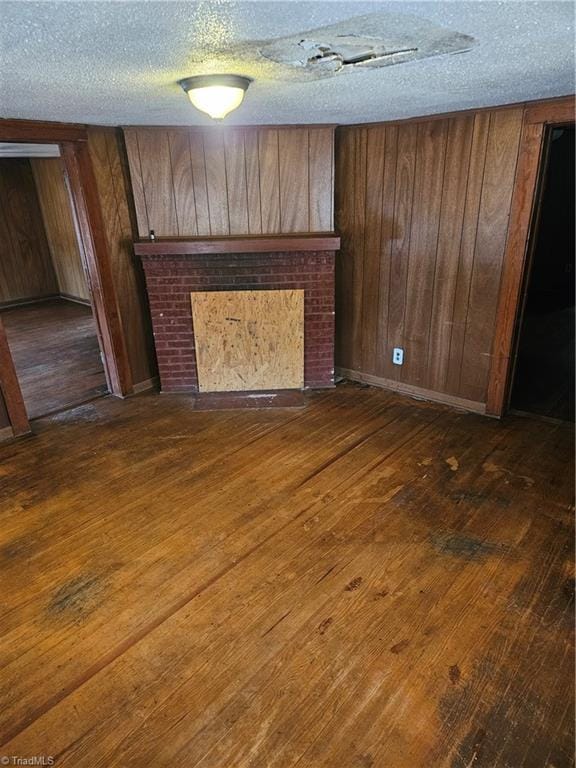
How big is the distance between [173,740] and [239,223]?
3.30m

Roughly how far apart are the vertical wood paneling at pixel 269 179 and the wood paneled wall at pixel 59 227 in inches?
160

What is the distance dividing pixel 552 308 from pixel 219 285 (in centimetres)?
448

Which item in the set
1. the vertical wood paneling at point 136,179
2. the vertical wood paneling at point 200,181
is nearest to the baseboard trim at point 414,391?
the vertical wood paneling at point 200,181

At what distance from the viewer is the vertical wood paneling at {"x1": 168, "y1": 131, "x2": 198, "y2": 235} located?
3.58 m

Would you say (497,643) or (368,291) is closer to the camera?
(497,643)

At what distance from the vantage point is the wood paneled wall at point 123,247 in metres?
3.54

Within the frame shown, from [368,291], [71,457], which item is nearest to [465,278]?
[368,291]

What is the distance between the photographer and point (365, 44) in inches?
62.6

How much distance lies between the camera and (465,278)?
3.46 m

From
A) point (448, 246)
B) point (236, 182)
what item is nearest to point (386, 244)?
point (448, 246)

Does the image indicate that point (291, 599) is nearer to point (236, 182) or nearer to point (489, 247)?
point (489, 247)

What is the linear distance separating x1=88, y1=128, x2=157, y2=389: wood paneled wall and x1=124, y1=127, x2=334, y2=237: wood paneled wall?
0.10m

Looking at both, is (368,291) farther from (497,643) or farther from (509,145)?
(497,643)

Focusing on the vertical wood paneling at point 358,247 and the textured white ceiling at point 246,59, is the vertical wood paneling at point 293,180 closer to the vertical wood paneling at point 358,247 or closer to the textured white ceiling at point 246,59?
the vertical wood paneling at point 358,247
